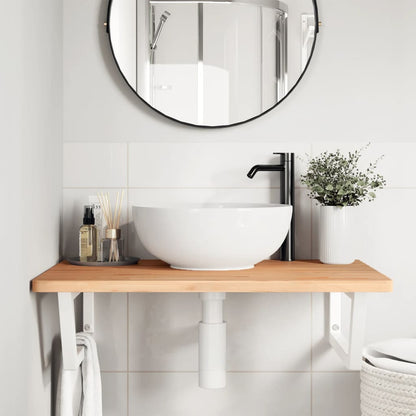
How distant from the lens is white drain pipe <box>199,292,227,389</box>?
5.23 ft

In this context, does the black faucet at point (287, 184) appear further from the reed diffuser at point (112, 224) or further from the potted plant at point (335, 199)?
the reed diffuser at point (112, 224)

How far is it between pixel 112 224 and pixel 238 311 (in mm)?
477

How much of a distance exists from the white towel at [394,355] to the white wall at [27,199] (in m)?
0.87

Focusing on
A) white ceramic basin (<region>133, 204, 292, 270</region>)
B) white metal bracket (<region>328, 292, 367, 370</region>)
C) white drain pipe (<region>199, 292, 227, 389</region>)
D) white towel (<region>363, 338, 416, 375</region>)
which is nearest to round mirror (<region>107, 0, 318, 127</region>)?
white ceramic basin (<region>133, 204, 292, 270</region>)

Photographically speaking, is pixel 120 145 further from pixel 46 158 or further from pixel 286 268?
pixel 286 268

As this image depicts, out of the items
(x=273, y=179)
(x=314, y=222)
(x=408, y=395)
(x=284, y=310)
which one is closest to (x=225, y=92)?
(x=273, y=179)

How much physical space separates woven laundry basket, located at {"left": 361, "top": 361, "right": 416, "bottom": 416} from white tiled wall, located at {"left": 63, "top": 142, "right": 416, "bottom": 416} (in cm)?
24

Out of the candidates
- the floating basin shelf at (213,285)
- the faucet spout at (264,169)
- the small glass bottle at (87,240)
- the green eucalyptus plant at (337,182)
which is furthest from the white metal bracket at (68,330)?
the green eucalyptus plant at (337,182)

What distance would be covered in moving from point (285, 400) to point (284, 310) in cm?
28

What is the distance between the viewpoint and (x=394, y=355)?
1550 millimetres

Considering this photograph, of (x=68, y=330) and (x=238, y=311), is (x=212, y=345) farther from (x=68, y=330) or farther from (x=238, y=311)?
A: (x=68, y=330)

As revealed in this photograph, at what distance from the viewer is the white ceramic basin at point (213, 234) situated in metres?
1.40

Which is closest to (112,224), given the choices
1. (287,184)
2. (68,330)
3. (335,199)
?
(68,330)

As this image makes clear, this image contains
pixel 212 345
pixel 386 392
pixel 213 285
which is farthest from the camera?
pixel 212 345
